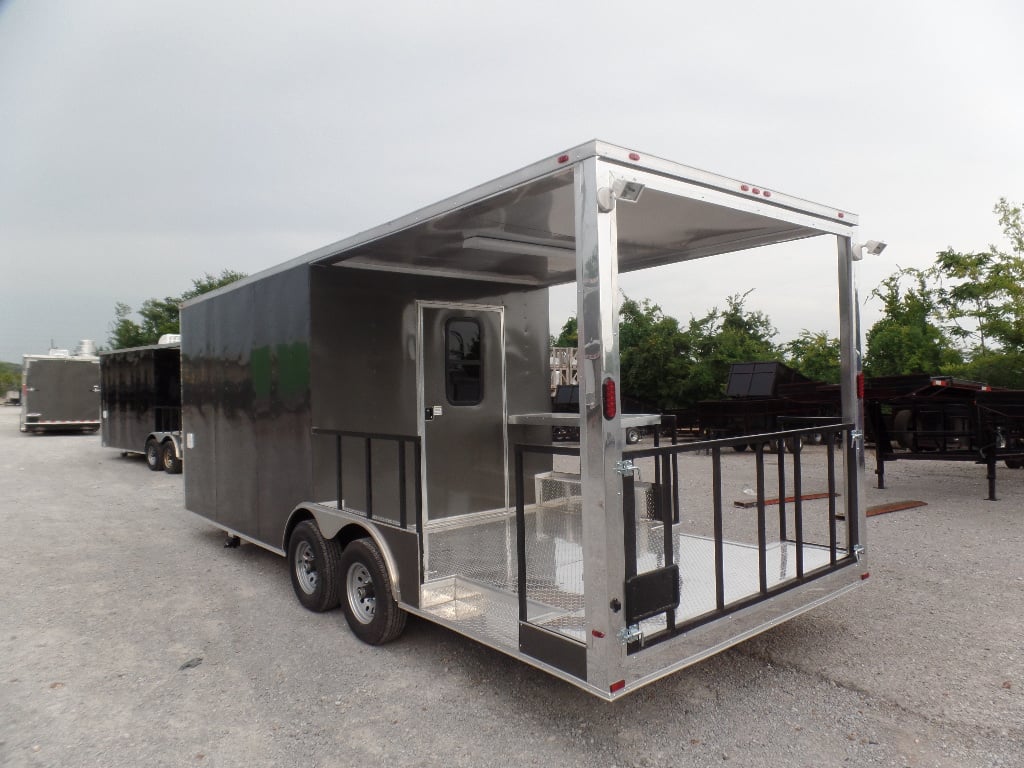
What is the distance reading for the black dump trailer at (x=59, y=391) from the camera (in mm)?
19562

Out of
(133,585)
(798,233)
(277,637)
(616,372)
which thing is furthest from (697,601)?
(133,585)

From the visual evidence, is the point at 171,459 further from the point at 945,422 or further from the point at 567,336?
the point at 567,336

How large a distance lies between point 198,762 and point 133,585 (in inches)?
123

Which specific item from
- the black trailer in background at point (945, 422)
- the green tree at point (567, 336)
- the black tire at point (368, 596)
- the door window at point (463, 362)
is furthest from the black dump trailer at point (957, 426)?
the green tree at point (567, 336)

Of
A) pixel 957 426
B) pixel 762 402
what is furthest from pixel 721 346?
pixel 957 426

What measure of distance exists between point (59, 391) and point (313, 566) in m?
18.9

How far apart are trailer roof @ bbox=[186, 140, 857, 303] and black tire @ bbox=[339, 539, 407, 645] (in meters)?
1.81

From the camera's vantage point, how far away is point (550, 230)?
4309 millimetres

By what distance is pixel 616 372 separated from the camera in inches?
107

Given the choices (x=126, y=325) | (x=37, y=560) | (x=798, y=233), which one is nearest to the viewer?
(x=798, y=233)

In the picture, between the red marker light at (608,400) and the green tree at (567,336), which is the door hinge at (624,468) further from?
the green tree at (567,336)

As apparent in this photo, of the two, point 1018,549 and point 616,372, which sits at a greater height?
point 616,372

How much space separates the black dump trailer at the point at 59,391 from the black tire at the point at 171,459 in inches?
367

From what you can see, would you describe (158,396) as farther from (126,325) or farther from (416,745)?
(126,325)
